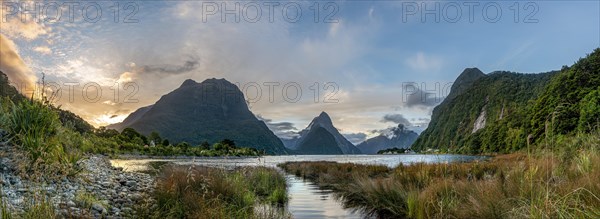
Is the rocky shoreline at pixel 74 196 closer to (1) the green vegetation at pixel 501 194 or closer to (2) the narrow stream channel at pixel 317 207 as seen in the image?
(2) the narrow stream channel at pixel 317 207

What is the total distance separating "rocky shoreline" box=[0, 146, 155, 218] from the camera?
21.2ft

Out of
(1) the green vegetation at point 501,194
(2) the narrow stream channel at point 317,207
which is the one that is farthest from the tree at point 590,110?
(2) the narrow stream channel at point 317,207

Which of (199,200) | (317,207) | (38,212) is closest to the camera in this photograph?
(38,212)

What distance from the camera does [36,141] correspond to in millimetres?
12414

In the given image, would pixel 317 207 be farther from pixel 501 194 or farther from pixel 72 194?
pixel 72 194

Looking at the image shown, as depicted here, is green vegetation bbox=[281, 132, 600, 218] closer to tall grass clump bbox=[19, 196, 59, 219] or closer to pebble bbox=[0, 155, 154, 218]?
tall grass clump bbox=[19, 196, 59, 219]

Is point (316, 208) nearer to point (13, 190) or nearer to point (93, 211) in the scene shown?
point (93, 211)

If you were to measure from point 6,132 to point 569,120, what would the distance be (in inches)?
2693

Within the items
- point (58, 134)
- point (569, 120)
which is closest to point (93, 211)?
point (58, 134)

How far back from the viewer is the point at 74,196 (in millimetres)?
8273

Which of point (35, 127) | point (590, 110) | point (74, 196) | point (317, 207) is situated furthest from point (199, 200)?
point (590, 110)

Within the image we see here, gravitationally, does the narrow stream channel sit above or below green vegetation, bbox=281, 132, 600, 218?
below

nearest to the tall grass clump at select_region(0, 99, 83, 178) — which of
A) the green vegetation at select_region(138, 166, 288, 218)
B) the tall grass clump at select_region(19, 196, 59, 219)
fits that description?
the green vegetation at select_region(138, 166, 288, 218)

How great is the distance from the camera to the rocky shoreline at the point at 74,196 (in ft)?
21.2
